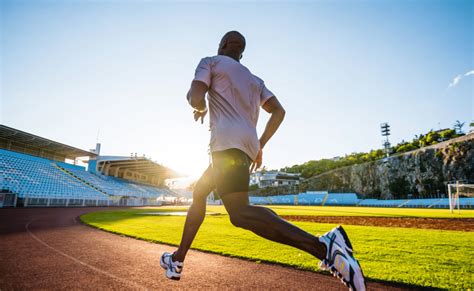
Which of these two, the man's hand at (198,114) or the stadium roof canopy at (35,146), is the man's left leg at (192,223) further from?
the stadium roof canopy at (35,146)

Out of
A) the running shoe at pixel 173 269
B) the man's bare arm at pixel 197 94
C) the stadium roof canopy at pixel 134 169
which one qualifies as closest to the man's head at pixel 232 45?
the man's bare arm at pixel 197 94

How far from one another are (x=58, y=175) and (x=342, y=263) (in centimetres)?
3481

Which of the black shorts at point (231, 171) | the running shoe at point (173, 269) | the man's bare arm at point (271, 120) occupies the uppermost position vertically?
the man's bare arm at point (271, 120)

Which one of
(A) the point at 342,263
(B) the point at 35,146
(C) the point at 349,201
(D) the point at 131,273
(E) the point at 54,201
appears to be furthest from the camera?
(C) the point at 349,201

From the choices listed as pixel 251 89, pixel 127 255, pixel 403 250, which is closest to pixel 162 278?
pixel 127 255

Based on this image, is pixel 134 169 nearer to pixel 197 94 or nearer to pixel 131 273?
pixel 131 273

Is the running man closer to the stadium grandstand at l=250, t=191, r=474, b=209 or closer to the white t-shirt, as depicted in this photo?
the white t-shirt

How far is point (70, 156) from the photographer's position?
37156mm

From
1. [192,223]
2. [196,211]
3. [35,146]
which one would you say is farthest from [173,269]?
[35,146]

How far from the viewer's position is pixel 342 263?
5.49 ft

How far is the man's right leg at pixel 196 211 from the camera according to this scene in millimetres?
2236

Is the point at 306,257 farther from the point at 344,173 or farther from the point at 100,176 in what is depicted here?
the point at 344,173

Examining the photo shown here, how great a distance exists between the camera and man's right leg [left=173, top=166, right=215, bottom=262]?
2236 millimetres

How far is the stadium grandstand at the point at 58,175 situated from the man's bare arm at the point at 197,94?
25.3 metres
